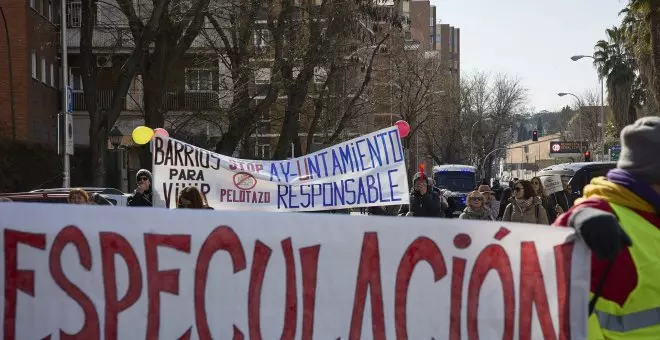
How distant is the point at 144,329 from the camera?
385 cm

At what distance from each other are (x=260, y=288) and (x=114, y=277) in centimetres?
60

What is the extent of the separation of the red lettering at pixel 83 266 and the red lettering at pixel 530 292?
1735 mm

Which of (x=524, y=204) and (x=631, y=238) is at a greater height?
(x=631, y=238)

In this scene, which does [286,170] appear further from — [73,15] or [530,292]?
[73,15]

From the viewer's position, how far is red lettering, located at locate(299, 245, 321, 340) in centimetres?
386

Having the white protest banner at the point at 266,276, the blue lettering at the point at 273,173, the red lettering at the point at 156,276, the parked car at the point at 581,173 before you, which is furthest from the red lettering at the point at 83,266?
the parked car at the point at 581,173

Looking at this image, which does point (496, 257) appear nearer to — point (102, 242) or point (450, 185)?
point (102, 242)

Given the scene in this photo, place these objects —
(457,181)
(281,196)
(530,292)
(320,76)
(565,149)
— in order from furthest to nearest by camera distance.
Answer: (565,149)
(457,181)
(320,76)
(281,196)
(530,292)

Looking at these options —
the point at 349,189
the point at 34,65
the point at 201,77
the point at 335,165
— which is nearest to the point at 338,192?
the point at 349,189

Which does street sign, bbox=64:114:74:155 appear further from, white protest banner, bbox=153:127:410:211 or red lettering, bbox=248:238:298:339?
red lettering, bbox=248:238:298:339

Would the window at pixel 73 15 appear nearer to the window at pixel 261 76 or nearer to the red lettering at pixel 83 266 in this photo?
the window at pixel 261 76

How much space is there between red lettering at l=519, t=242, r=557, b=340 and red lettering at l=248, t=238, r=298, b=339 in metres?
0.93

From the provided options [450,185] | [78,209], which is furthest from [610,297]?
[450,185]

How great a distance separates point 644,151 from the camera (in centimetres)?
343
